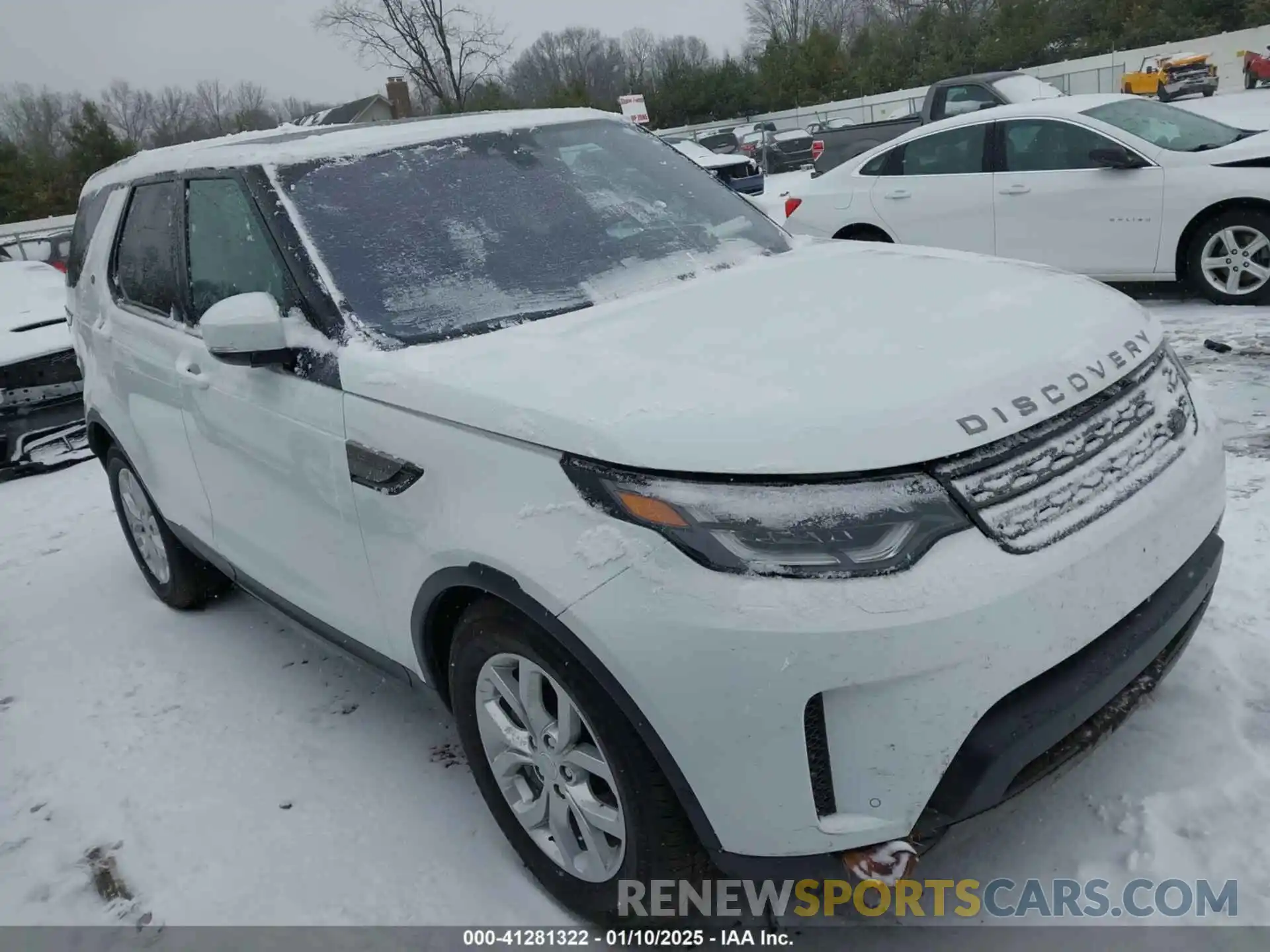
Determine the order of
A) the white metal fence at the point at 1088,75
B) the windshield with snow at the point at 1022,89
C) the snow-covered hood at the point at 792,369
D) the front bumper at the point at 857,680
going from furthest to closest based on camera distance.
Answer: the white metal fence at the point at 1088,75 → the windshield with snow at the point at 1022,89 → the snow-covered hood at the point at 792,369 → the front bumper at the point at 857,680

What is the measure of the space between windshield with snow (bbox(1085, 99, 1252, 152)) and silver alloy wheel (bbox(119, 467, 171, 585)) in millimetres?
6939

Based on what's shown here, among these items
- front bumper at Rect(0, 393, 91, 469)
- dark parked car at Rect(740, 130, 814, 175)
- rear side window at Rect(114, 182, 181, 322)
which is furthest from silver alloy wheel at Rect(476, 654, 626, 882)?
dark parked car at Rect(740, 130, 814, 175)

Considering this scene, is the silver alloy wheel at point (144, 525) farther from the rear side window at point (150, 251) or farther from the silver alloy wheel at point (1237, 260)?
the silver alloy wheel at point (1237, 260)

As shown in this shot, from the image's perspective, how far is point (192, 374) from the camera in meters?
3.28

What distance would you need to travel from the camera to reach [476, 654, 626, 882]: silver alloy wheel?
2.17 m

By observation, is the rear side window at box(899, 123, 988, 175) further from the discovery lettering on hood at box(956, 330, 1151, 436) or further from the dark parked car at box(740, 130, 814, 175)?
the dark parked car at box(740, 130, 814, 175)

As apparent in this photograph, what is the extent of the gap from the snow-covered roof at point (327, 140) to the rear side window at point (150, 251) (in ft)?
0.31

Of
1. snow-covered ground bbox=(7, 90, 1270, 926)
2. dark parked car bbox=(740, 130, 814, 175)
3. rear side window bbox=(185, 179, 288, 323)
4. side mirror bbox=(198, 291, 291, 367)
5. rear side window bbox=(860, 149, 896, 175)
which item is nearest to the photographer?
snow-covered ground bbox=(7, 90, 1270, 926)

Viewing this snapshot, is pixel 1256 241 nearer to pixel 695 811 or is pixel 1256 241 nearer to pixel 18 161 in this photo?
pixel 695 811

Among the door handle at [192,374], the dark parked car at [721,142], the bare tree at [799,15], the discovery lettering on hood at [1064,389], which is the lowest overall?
the discovery lettering on hood at [1064,389]

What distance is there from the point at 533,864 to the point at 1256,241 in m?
6.69

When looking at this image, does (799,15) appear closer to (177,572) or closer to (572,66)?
(572,66)

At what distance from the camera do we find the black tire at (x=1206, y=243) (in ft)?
22.1

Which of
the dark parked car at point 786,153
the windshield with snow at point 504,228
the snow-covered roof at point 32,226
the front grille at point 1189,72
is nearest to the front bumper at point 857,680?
the windshield with snow at point 504,228
